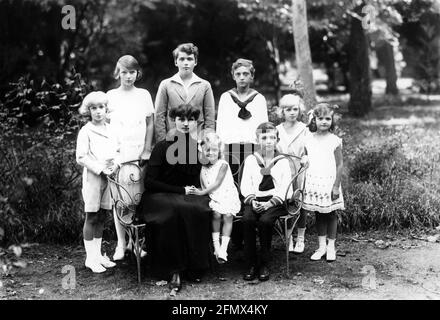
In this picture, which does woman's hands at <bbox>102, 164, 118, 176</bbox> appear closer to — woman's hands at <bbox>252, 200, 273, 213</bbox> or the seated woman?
the seated woman

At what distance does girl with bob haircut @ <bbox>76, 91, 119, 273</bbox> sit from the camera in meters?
4.77

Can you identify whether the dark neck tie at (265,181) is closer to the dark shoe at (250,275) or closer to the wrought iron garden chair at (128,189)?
the dark shoe at (250,275)

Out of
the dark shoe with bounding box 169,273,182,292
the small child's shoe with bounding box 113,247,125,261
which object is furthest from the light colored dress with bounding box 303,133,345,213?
the small child's shoe with bounding box 113,247,125,261

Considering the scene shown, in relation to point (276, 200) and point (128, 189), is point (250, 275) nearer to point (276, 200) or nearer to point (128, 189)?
point (276, 200)

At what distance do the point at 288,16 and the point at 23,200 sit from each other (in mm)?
8584

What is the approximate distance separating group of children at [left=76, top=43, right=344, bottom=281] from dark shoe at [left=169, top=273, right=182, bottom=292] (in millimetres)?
422

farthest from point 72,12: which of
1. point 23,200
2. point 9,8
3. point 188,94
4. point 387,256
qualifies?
point 387,256

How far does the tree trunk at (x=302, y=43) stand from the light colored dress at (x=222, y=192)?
3196mm

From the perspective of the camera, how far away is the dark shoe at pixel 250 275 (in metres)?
4.65

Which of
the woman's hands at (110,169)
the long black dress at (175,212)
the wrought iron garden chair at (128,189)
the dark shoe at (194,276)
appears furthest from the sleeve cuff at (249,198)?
the woman's hands at (110,169)

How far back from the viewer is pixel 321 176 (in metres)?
5.07

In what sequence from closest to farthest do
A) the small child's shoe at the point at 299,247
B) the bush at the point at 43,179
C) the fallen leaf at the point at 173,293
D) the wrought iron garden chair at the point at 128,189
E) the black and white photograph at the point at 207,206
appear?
the fallen leaf at the point at 173,293 → the black and white photograph at the point at 207,206 → the wrought iron garden chair at the point at 128,189 → the small child's shoe at the point at 299,247 → the bush at the point at 43,179

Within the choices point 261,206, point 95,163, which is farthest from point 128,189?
point 261,206

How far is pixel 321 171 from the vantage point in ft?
16.6
